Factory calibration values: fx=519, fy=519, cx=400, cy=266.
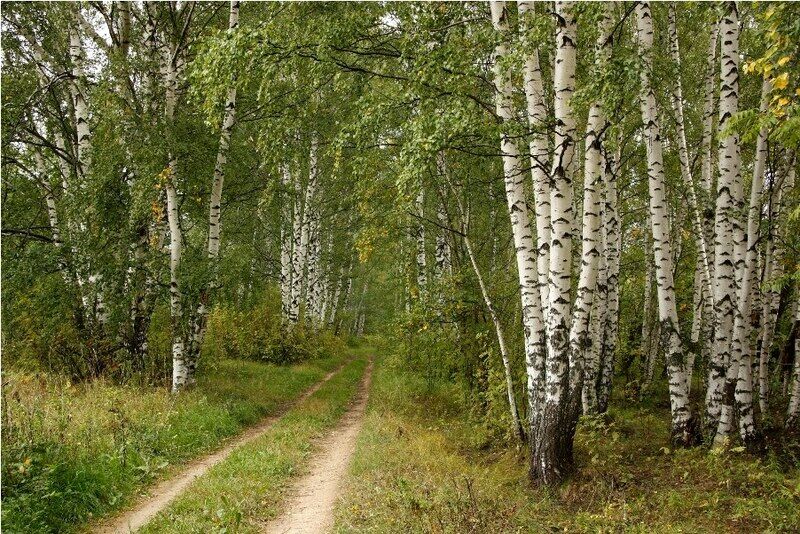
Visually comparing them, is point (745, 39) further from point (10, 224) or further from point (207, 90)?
point (10, 224)

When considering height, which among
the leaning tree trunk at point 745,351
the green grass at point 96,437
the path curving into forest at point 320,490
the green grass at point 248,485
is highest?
the leaning tree trunk at point 745,351

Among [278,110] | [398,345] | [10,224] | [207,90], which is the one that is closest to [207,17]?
[278,110]

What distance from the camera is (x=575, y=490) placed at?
7227mm

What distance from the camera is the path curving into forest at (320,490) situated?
655cm

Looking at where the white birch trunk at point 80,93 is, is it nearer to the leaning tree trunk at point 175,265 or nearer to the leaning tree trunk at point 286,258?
the leaning tree trunk at point 175,265

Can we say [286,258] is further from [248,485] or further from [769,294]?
[769,294]

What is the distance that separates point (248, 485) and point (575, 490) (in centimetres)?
471

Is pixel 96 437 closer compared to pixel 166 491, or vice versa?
pixel 166 491

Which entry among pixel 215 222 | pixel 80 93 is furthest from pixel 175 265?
pixel 80 93

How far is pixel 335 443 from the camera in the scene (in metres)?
11.1

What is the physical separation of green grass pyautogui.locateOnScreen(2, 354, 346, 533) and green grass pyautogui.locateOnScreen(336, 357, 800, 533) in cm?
329

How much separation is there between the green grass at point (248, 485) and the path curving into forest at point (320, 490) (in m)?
0.21

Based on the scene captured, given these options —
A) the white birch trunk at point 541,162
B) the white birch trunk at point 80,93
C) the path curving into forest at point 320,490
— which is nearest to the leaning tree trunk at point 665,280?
the white birch trunk at point 541,162

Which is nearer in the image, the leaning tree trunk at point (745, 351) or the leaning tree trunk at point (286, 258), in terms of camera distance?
the leaning tree trunk at point (745, 351)
